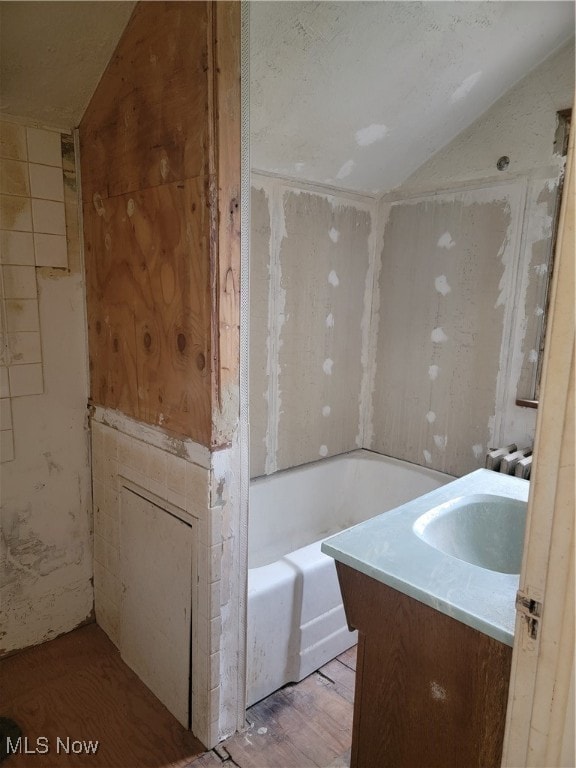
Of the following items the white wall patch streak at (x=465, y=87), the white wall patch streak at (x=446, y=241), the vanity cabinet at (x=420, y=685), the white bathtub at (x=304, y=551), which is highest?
the white wall patch streak at (x=465, y=87)

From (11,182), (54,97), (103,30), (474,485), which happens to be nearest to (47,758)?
(474,485)

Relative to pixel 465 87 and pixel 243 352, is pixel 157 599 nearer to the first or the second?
pixel 243 352

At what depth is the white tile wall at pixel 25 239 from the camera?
5.70ft

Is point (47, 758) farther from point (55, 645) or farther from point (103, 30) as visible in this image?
point (103, 30)

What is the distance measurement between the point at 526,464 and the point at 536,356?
59 cm

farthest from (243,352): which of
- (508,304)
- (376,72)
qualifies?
(508,304)

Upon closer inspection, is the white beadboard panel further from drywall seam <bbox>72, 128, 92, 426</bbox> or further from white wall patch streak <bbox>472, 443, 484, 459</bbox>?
white wall patch streak <bbox>472, 443, 484, 459</bbox>

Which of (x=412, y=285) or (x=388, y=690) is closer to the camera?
(x=388, y=690)

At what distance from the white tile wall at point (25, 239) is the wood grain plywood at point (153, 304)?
0.14 meters

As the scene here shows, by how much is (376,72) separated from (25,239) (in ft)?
4.85

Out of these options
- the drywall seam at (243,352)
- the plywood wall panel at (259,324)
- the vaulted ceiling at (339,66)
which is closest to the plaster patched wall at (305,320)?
the plywood wall panel at (259,324)

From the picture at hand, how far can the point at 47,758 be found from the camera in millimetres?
1542

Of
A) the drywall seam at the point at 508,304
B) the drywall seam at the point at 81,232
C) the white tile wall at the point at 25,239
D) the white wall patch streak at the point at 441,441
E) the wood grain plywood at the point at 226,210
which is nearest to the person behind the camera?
the wood grain plywood at the point at 226,210

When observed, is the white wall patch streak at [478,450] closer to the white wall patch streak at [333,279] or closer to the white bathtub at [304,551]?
the white bathtub at [304,551]
